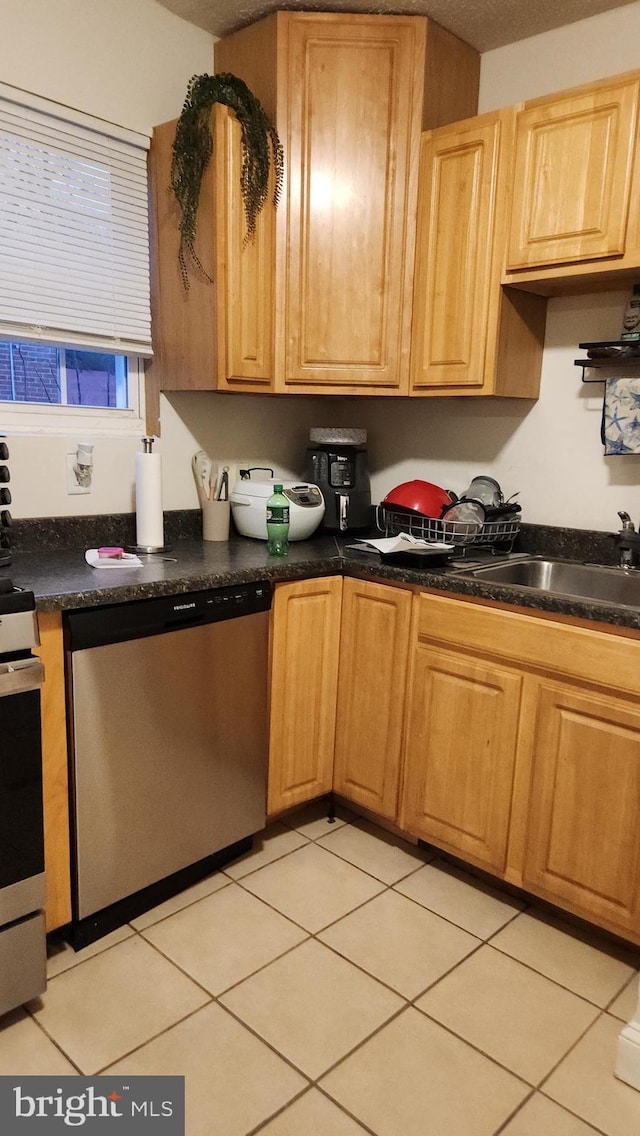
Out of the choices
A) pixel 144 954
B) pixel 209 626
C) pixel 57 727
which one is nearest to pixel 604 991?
pixel 144 954

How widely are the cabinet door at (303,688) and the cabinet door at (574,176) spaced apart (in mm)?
1107

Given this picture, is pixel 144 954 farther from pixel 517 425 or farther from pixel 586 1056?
pixel 517 425

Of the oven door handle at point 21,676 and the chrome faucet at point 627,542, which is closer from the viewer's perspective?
the oven door handle at point 21,676

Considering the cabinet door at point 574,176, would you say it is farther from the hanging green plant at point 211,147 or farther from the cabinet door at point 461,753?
the cabinet door at point 461,753

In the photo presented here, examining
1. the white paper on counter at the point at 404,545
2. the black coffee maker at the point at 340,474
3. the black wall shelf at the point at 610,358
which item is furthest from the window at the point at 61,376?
the black wall shelf at the point at 610,358

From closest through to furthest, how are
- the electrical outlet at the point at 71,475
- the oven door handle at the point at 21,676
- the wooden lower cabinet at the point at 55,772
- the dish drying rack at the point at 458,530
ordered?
1. the oven door handle at the point at 21,676
2. the wooden lower cabinet at the point at 55,772
3. the electrical outlet at the point at 71,475
4. the dish drying rack at the point at 458,530

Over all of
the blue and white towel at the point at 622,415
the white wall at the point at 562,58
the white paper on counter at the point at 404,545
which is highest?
the white wall at the point at 562,58

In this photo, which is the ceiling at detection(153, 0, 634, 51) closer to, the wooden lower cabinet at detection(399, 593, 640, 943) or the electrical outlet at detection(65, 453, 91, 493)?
the electrical outlet at detection(65, 453, 91, 493)

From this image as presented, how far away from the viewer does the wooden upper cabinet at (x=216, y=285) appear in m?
2.11

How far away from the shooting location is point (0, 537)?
5.17 feet

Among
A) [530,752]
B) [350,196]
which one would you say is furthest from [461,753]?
[350,196]

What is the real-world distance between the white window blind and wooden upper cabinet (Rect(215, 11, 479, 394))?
445mm

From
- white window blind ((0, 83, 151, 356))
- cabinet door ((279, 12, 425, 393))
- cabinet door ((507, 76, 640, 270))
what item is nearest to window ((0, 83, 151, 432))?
white window blind ((0, 83, 151, 356))

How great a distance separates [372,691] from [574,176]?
1.51 metres
